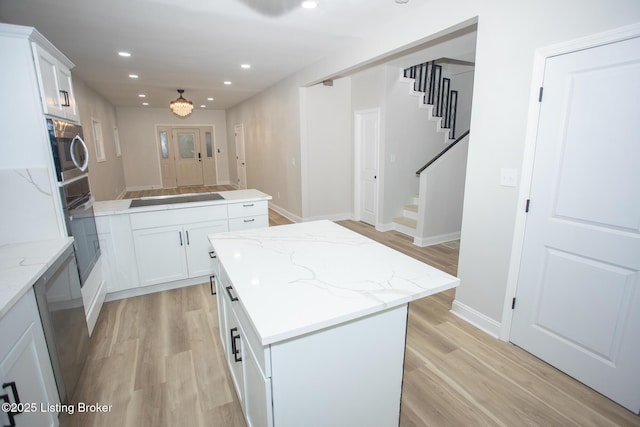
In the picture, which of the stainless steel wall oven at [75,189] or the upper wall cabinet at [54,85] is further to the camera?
the stainless steel wall oven at [75,189]

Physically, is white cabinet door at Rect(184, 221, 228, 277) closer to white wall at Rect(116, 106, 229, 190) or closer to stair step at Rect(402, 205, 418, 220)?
stair step at Rect(402, 205, 418, 220)

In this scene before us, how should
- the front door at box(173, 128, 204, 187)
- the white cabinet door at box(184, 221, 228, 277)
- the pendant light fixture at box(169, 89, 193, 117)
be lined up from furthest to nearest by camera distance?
1. the front door at box(173, 128, 204, 187)
2. the pendant light fixture at box(169, 89, 193, 117)
3. the white cabinet door at box(184, 221, 228, 277)

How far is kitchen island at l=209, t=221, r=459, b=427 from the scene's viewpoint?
3.53 ft

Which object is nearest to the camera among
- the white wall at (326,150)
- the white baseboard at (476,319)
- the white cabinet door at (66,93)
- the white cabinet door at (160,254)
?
the white cabinet door at (66,93)

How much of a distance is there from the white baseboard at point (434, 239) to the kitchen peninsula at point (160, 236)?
245cm

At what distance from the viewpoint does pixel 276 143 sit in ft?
20.9

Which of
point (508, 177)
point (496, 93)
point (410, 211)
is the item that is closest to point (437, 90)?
point (410, 211)

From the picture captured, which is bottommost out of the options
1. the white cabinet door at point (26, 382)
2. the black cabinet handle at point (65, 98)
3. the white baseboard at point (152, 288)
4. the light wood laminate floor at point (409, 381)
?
the light wood laminate floor at point (409, 381)

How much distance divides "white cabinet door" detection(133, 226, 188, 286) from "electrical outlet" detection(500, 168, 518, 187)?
2.86 m

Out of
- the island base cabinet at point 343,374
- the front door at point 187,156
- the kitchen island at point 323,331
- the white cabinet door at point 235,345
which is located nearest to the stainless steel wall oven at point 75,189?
the white cabinet door at point 235,345

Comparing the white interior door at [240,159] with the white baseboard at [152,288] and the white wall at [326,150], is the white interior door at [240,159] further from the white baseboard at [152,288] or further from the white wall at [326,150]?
the white baseboard at [152,288]

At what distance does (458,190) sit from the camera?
15.2ft

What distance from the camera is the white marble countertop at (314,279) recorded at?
1.07 meters

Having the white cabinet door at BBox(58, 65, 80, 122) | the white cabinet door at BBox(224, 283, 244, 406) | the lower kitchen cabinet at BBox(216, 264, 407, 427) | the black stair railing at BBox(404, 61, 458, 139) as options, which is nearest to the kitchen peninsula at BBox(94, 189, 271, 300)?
the white cabinet door at BBox(58, 65, 80, 122)
